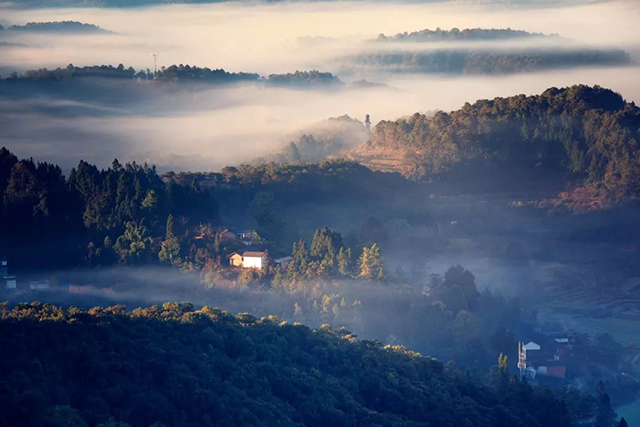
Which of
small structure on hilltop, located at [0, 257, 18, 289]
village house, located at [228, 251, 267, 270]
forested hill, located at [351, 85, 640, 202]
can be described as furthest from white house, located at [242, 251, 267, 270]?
forested hill, located at [351, 85, 640, 202]

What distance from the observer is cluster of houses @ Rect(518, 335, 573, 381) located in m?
41.5

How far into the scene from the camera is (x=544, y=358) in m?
42.5

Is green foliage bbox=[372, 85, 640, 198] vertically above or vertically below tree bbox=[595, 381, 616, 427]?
above

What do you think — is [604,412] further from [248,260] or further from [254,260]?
[248,260]

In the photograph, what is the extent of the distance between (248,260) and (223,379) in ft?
42.3

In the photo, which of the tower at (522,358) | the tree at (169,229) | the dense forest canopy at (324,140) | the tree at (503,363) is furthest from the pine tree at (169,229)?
the dense forest canopy at (324,140)

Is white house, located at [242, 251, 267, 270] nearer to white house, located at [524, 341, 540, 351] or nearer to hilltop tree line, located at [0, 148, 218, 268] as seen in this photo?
hilltop tree line, located at [0, 148, 218, 268]

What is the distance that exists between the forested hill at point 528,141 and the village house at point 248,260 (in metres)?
18.0

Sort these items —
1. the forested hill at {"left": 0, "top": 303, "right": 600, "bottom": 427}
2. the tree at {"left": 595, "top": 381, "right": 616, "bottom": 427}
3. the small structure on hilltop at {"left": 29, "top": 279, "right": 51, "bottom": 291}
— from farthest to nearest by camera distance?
the small structure on hilltop at {"left": 29, "top": 279, "right": 51, "bottom": 291} < the tree at {"left": 595, "top": 381, "right": 616, "bottom": 427} < the forested hill at {"left": 0, "top": 303, "right": 600, "bottom": 427}

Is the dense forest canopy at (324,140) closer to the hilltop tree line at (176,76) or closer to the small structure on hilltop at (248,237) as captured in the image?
the hilltop tree line at (176,76)

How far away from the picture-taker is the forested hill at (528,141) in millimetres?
59062

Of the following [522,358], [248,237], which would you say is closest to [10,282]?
[248,237]

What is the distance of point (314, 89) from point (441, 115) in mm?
9472

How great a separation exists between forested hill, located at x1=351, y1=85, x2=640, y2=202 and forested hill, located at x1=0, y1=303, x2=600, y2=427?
75.7ft
